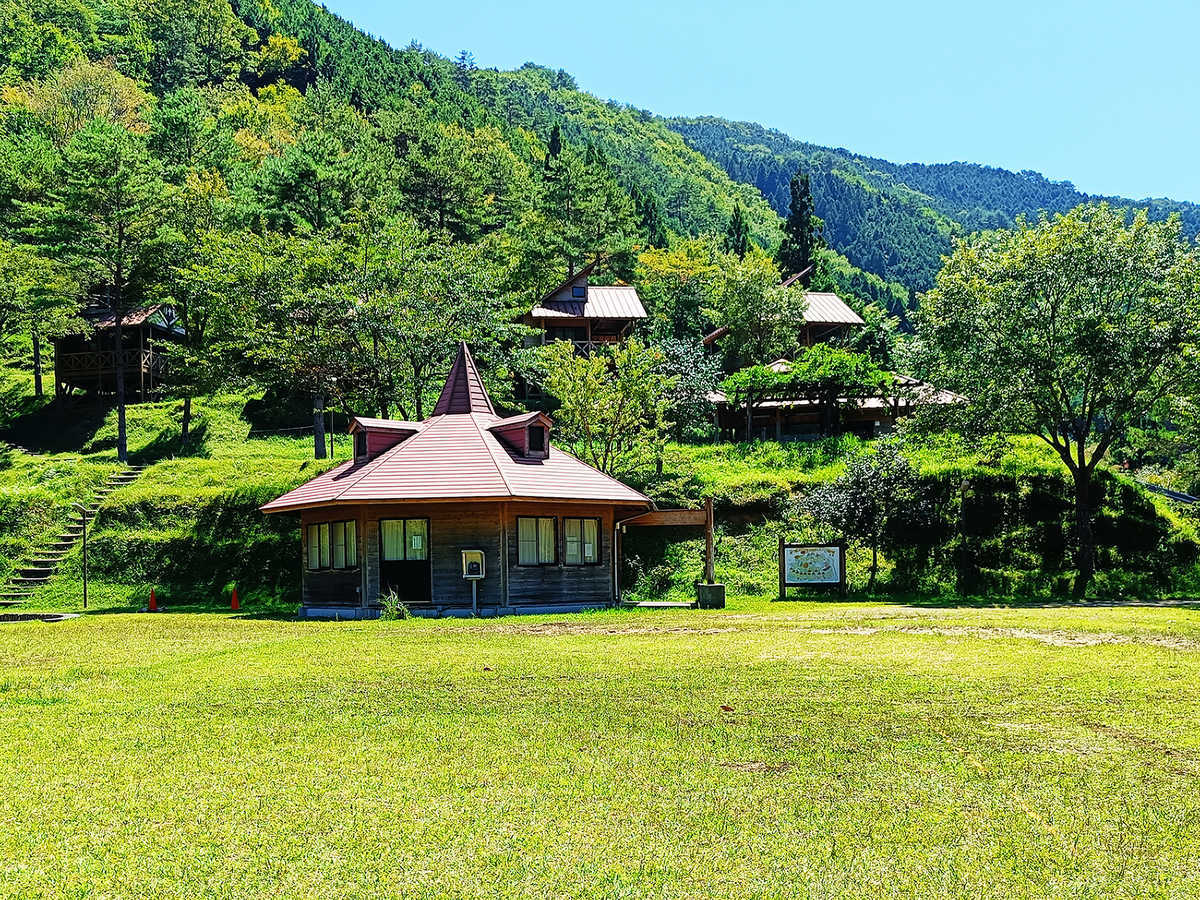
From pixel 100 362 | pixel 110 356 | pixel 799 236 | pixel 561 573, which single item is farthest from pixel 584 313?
pixel 561 573

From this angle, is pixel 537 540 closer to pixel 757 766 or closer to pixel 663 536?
pixel 663 536

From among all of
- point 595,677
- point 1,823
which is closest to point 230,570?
point 595,677

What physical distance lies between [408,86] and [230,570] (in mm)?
130825

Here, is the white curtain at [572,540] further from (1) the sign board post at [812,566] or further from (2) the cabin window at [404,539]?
(1) the sign board post at [812,566]

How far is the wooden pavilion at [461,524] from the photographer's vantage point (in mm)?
22828

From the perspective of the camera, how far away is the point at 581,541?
80.6ft

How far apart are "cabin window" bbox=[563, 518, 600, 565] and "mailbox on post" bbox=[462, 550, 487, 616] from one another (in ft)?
7.96

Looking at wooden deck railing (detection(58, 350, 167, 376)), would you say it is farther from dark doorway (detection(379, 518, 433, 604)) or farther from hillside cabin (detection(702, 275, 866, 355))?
hillside cabin (detection(702, 275, 866, 355))

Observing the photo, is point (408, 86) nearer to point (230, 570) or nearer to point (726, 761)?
point (230, 570)

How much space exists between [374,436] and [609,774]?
63.9 ft

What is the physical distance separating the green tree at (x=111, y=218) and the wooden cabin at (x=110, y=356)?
5.17 m

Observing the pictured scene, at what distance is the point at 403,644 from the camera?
607 inches

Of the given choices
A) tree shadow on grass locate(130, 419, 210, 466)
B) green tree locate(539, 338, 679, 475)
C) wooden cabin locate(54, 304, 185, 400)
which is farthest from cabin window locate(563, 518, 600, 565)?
wooden cabin locate(54, 304, 185, 400)

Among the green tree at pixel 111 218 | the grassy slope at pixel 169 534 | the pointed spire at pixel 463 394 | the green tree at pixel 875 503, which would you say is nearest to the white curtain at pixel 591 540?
the pointed spire at pixel 463 394
